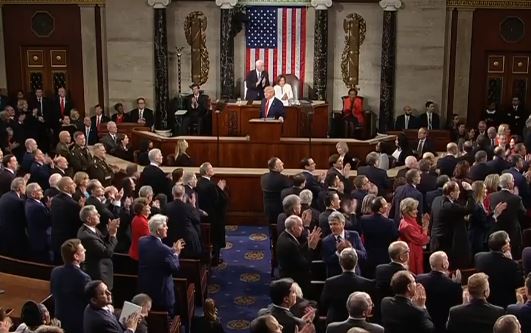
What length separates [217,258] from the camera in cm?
1102

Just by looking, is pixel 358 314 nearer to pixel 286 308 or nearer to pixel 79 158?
pixel 286 308

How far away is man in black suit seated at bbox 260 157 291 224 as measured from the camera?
35.0 ft

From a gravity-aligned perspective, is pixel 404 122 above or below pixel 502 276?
above

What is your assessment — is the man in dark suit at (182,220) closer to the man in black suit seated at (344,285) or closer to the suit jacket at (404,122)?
the man in black suit seated at (344,285)

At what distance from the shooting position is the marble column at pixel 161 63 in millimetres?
18219

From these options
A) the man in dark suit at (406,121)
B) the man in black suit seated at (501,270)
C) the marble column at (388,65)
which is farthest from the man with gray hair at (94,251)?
the marble column at (388,65)

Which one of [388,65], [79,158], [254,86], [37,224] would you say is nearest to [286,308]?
[37,224]

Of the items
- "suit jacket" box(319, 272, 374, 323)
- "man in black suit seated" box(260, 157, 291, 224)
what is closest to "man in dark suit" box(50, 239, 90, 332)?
"suit jacket" box(319, 272, 374, 323)

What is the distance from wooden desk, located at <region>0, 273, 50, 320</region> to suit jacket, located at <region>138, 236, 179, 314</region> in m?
1.07

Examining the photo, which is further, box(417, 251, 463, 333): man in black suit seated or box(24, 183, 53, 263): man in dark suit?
box(24, 183, 53, 263): man in dark suit

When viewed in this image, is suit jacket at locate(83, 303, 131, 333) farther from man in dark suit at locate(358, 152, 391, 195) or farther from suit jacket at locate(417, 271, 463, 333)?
man in dark suit at locate(358, 152, 391, 195)

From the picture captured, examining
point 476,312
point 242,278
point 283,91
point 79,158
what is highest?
point 283,91

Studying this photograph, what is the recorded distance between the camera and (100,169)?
1221 centimetres

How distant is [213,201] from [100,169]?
2566 mm
